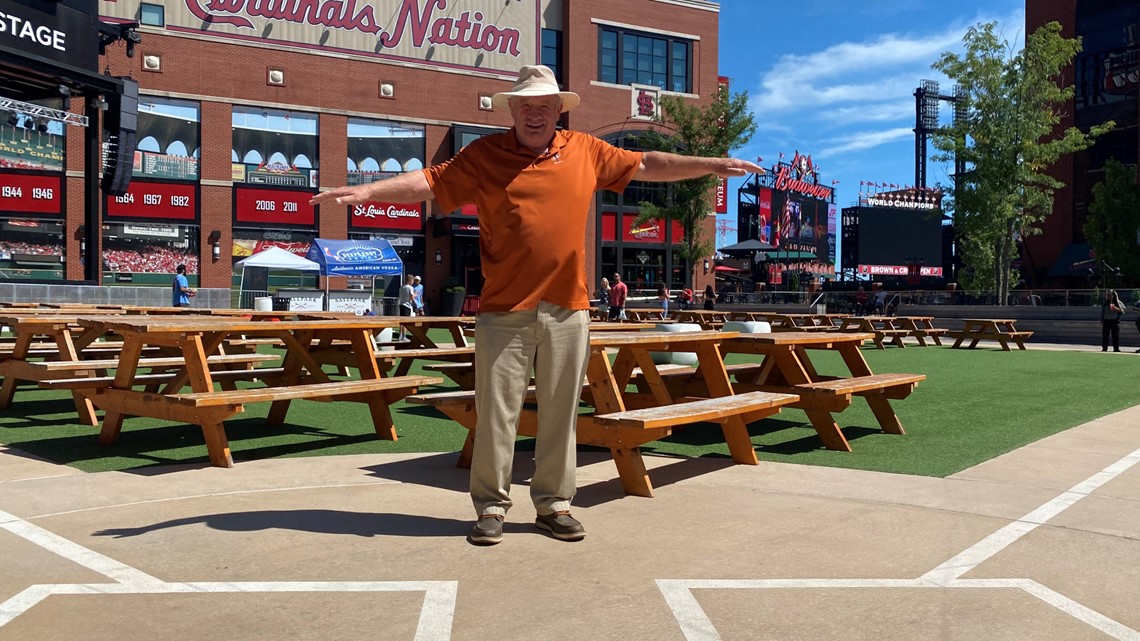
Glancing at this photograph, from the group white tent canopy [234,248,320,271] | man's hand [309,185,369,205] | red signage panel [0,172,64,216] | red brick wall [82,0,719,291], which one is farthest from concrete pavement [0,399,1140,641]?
red brick wall [82,0,719,291]

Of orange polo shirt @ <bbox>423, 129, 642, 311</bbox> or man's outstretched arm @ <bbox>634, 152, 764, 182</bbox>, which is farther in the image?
man's outstretched arm @ <bbox>634, 152, 764, 182</bbox>

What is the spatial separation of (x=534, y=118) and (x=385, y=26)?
122 ft

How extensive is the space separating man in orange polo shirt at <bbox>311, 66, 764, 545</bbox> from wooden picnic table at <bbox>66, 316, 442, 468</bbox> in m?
2.24

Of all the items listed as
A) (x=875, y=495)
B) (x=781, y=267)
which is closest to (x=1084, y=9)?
(x=781, y=267)

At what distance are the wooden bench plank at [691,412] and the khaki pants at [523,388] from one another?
2.27ft

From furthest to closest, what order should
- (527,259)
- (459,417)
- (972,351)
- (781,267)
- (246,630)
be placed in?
(781,267)
(972,351)
(459,417)
(527,259)
(246,630)

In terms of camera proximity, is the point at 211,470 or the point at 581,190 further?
the point at 211,470

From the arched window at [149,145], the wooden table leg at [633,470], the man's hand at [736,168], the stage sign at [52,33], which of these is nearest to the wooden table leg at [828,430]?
the wooden table leg at [633,470]

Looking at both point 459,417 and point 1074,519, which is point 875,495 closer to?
point 1074,519

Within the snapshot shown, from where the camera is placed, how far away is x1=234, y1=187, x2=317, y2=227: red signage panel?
35.5m

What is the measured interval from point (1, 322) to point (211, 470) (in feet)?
13.5

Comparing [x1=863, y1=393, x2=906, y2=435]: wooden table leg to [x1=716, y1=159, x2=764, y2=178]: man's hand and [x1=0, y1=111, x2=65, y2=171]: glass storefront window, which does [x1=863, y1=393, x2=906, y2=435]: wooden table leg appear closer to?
[x1=716, y1=159, x2=764, y2=178]: man's hand

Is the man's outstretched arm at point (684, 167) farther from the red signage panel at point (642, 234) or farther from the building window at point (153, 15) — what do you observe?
the red signage panel at point (642, 234)

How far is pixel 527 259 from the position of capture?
395cm
